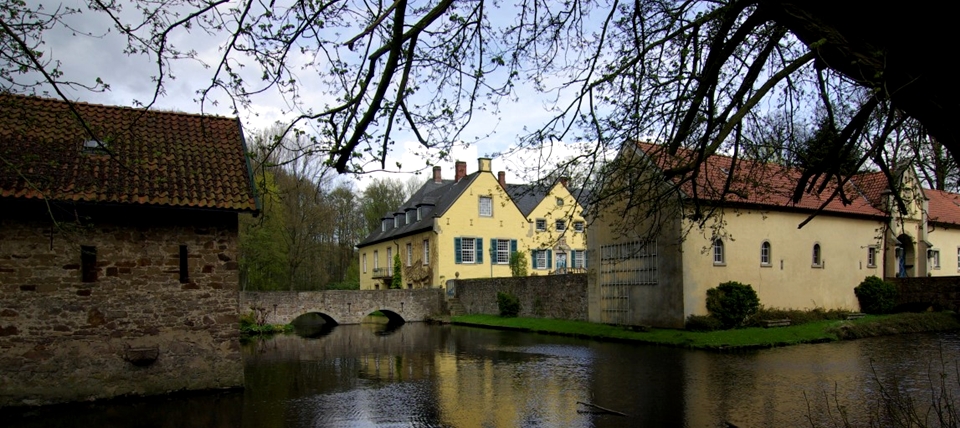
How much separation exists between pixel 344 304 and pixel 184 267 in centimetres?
1966

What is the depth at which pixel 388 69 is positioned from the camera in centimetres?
472

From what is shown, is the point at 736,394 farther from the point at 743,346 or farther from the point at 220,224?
the point at 220,224

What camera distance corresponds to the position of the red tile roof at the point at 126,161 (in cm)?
1040

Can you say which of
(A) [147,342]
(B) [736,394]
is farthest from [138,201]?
(B) [736,394]

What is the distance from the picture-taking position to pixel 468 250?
3588 cm

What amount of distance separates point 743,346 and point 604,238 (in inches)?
287

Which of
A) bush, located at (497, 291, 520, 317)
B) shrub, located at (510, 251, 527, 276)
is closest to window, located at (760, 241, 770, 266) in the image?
bush, located at (497, 291, 520, 317)

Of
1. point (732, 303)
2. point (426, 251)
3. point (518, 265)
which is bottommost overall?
point (732, 303)

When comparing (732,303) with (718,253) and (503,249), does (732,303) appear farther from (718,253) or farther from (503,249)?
(503,249)

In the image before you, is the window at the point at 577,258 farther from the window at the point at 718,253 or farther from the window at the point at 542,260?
the window at the point at 718,253

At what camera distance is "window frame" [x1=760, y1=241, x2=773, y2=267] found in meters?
21.4

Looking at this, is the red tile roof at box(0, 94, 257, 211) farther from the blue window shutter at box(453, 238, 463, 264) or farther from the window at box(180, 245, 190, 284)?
the blue window shutter at box(453, 238, 463, 264)

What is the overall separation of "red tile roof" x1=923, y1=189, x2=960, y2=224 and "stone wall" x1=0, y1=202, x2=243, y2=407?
26528mm

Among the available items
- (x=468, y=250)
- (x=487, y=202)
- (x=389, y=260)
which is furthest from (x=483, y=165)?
(x=389, y=260)
